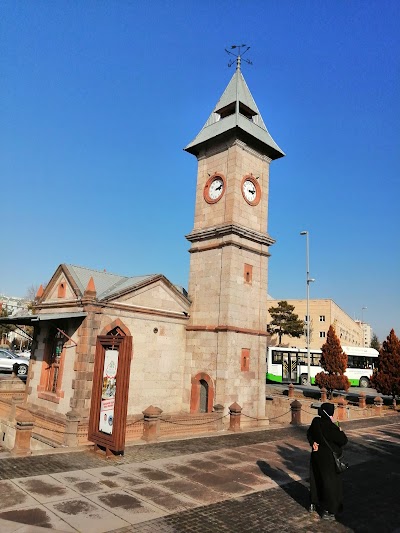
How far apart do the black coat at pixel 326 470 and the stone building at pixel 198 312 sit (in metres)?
9.58

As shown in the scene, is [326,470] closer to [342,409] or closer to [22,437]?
[22,437]

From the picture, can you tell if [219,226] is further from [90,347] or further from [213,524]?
[213,524]

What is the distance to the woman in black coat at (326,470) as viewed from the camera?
24.2ft

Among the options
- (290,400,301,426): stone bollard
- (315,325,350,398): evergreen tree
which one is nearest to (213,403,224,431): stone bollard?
(290,400,301,426): stone bollard

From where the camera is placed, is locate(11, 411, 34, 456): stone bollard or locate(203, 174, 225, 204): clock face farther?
locate(203, 174, 225, 204): clock face

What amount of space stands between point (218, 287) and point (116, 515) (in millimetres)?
12739

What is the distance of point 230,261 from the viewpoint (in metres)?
18.9

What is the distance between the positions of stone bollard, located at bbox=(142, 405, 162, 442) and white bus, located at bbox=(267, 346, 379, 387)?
27989 millimetres

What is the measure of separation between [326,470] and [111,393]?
250 inches

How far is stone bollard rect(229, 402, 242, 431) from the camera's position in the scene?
16.7 metres

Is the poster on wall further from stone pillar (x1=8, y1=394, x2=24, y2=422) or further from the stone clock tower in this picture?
stone pillar (x1=8, y1=394, x2=24, y2=422)

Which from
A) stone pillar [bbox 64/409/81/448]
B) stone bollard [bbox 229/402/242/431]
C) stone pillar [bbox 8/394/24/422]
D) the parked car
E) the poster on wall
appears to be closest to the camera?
the poster on wall

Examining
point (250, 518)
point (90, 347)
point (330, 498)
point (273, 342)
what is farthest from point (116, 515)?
point (273, 342)

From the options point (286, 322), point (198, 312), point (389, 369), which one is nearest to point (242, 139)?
point (198, 312)
